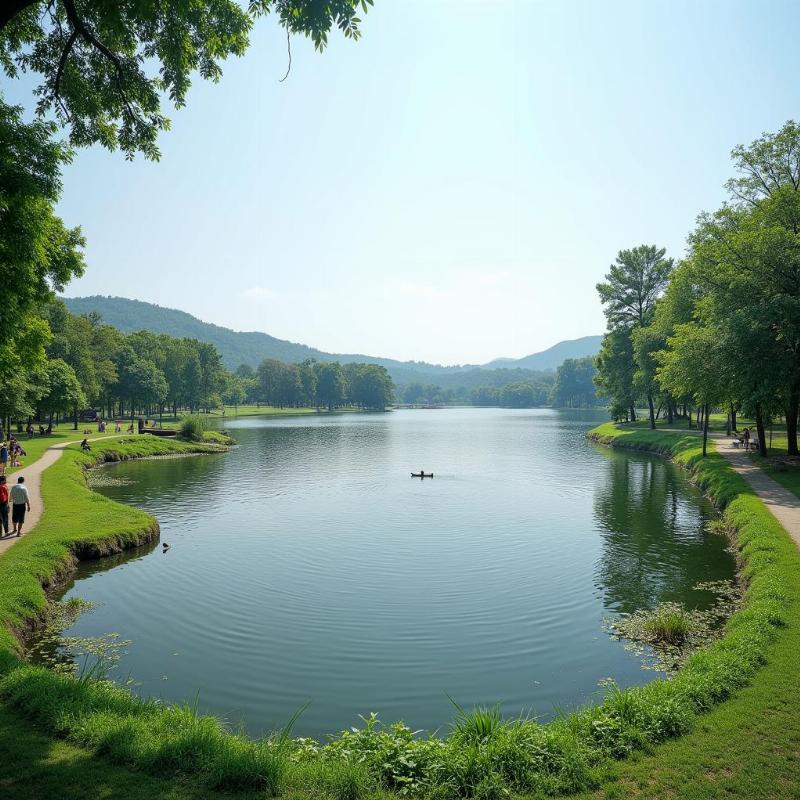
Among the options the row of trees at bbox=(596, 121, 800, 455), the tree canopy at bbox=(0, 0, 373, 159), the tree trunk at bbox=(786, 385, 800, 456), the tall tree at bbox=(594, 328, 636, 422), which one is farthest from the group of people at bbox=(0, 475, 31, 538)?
the tall tree at bbox=(594, 328, 636, 422)

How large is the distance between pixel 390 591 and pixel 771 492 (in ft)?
67.4

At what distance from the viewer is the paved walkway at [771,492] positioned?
22073 millimetres

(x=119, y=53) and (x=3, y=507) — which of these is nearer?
(x=119, y=53)

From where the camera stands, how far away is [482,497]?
3744 cm

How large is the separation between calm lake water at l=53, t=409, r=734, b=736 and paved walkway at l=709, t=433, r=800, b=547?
2743mm

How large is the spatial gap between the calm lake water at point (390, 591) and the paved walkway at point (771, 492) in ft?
9.00

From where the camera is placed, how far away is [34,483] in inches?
1284

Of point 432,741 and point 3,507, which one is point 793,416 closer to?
point 432,741

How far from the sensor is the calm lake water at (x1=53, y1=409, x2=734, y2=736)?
13141 mm

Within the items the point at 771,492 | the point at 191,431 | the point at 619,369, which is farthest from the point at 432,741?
the point at 619,369

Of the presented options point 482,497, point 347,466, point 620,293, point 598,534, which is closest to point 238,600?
point 598,534

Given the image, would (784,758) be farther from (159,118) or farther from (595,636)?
(159,118)

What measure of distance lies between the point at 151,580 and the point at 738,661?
60.4ft

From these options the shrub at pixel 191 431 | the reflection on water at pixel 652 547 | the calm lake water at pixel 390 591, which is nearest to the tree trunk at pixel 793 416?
the reflection on water at pixel 652 547
